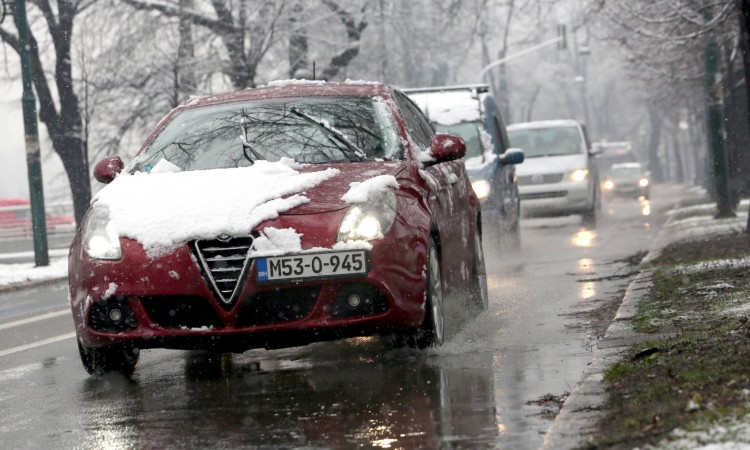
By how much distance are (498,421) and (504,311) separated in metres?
4.53

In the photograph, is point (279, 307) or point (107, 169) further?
point (107, 169)

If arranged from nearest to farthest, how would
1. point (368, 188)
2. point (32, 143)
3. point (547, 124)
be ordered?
point (368, 188) < point (32, 143) < point (547, 124)

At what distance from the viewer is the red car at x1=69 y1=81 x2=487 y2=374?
668 centimetres

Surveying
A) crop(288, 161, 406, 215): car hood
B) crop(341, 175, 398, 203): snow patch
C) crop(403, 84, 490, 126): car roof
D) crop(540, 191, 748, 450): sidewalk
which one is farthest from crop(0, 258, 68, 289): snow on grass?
crop(341, 175, 398, 203): snow patch

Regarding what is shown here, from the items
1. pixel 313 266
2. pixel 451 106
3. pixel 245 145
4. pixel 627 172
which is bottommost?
pixel 627 172

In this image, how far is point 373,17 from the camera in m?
37.6

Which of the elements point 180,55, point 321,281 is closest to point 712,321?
point 321,281

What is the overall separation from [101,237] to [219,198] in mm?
631

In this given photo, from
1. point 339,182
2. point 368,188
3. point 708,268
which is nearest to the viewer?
point 368,188

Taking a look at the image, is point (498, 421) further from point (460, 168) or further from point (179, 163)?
point (460, 168)

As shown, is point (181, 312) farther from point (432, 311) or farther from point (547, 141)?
point (547, 141)

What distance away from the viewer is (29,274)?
20.5 meters

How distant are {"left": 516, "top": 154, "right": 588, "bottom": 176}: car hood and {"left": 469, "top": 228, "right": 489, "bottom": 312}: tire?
14555mm

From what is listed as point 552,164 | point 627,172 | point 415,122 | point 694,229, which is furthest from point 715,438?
point 627,172
